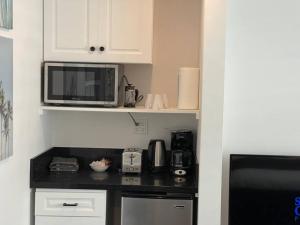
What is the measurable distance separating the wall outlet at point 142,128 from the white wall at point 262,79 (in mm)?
637

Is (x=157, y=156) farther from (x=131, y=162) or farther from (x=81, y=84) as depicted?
(x=81, y=84)

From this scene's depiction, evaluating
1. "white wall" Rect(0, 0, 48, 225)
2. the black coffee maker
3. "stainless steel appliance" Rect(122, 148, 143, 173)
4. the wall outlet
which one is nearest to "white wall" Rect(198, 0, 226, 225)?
the black coffee maker

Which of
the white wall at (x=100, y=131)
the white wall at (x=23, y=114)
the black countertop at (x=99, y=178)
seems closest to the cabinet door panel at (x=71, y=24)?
the white wall at (x=23, y=114)

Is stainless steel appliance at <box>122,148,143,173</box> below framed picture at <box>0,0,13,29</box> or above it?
below

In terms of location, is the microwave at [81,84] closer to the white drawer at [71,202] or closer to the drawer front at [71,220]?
the white drawer at [71,202]

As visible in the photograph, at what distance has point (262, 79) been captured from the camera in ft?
10.9

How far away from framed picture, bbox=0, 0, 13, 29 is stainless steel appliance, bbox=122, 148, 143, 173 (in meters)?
1.34

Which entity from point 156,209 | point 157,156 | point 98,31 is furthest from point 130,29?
point 156,209

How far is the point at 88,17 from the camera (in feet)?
10.7

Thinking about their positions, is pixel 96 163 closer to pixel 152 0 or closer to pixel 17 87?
pixel 17 87

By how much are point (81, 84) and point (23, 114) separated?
55 cm

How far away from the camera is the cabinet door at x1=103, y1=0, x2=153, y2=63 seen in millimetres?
3238

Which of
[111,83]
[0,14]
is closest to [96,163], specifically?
[111,83]

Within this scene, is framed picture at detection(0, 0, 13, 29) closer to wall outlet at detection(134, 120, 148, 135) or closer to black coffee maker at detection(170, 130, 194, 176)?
wall outlet at detection(134, 120, 148, 135)
